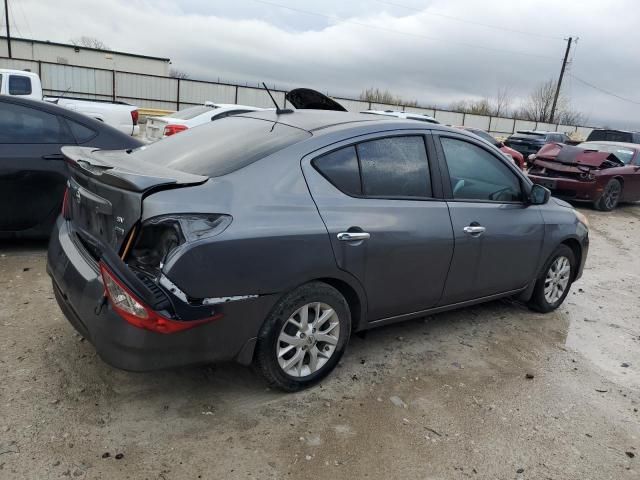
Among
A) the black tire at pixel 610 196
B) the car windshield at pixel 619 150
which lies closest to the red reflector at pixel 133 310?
the black tire at pixel 610 196

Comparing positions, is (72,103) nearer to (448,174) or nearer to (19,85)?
(19,85)

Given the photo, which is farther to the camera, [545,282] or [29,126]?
[29,126]

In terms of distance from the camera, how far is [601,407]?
3412 mm

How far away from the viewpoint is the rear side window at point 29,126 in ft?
15.9

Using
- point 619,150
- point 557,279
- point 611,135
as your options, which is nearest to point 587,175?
point 619,150

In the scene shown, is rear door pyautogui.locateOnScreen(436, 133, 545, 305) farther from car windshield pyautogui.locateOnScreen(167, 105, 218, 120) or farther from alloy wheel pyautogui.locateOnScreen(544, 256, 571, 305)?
→ car windshield pyautogui.locateOnScreen(167, 105, 218, 120)

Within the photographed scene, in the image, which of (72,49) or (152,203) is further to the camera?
(72,49)

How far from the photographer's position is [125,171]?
2.81 m

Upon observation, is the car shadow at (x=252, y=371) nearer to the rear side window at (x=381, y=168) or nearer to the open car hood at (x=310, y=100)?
the rear side window at (x=381, y=168)

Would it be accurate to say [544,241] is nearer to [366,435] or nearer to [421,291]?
[421,291]

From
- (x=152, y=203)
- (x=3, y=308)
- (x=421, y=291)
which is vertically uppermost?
(x=152, y=203)

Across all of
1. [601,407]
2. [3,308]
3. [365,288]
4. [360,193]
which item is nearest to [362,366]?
[365,288]

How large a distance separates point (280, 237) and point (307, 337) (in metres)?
0.66

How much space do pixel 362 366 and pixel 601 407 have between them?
1.54 meters
